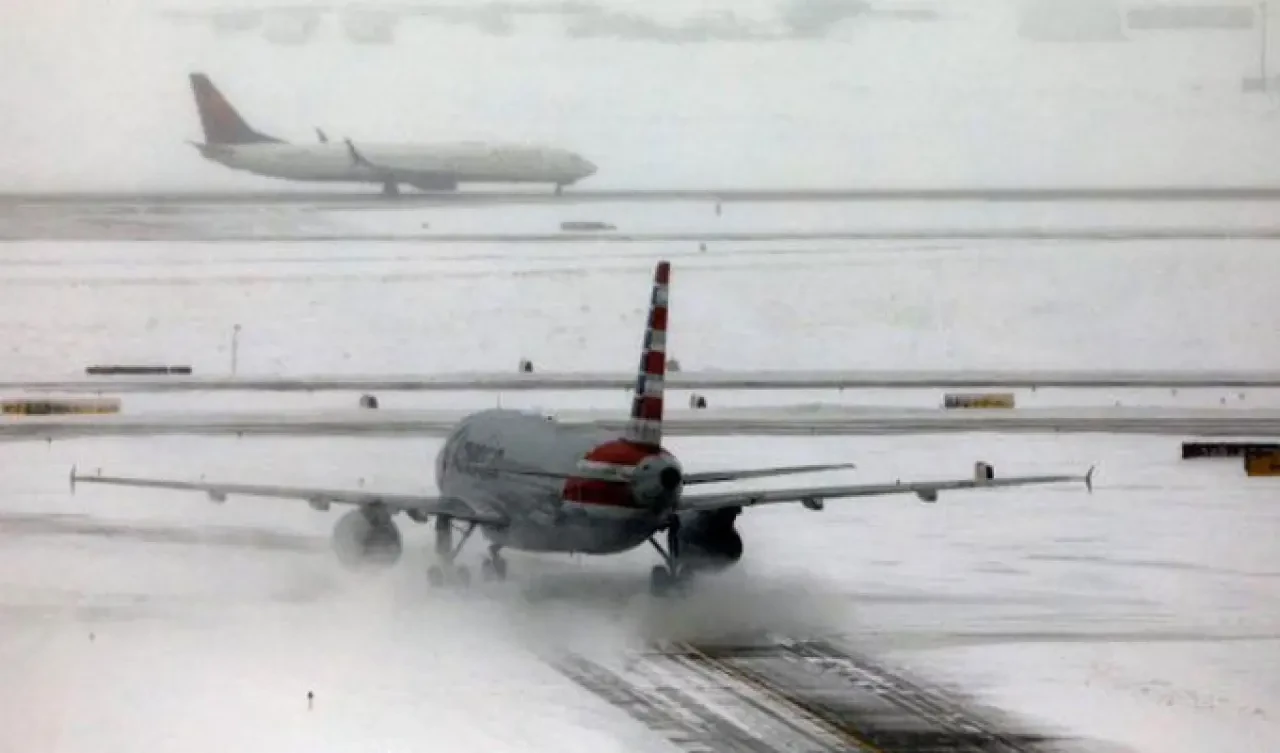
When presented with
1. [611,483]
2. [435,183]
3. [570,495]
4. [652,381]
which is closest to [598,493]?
[611,483]

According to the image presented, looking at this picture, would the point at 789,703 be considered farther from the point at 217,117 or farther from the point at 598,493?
the point at 217,117

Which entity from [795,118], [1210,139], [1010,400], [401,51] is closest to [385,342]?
[401,51]

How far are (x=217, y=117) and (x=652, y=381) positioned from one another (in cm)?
430

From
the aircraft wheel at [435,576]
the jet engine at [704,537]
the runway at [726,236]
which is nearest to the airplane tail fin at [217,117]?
the runway at [726,236]

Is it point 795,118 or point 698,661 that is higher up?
point 795,118

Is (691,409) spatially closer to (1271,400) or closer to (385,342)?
(385,342)

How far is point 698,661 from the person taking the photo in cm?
1240

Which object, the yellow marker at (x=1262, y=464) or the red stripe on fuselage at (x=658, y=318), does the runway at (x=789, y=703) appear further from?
the yellow marker at (x=1262, y=464)

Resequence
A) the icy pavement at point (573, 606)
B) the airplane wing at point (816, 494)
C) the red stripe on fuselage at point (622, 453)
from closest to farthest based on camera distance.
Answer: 1. the red stripe on fuselage at point (622, 453)
2. the icy pavement at point (573, 606)
3. the airplane wing at point (816, 494)

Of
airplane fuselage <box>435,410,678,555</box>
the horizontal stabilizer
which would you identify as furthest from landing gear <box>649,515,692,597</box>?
airplane fuselage <box>435,410,678,555</box>

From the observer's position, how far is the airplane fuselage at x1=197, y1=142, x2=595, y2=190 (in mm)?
14898

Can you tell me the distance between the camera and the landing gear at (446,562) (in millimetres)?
13383

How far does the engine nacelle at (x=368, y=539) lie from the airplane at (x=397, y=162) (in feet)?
9.34

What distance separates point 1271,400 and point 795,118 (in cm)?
409
